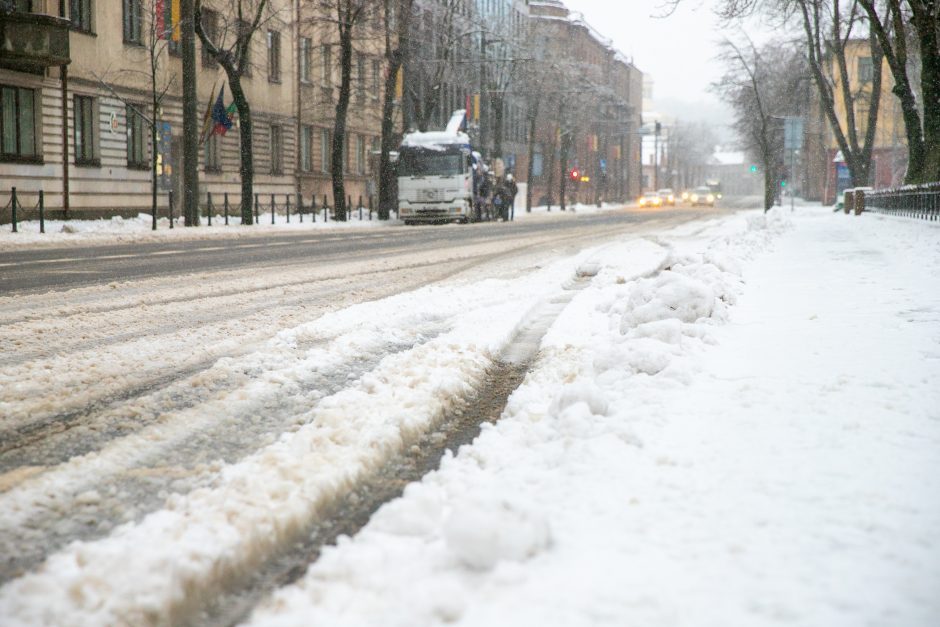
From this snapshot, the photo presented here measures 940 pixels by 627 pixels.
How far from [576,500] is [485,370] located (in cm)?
280

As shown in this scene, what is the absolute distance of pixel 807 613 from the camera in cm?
225

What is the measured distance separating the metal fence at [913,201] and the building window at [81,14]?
73.0 feet

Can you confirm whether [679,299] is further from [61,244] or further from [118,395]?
[61,244]

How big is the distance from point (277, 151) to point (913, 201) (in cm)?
2576

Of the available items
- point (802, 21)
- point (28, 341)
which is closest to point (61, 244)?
point (28, 341)

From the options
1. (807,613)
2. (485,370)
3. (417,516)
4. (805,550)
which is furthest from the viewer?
(485,370)

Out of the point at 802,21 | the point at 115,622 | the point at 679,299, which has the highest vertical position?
the point at 802,21

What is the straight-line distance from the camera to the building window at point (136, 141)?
30.7m

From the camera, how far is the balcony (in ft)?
80.5

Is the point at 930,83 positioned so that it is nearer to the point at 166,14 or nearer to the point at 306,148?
the point at 166,14

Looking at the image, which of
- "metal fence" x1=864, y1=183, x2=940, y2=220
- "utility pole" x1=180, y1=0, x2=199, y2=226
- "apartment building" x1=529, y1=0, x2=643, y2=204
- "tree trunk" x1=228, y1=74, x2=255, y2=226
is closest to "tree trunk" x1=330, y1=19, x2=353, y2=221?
"tree trunk" x1=228, y1=74, x2=255, y2=226

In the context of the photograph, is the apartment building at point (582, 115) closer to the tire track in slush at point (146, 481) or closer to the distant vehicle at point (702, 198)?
the distant vehicle at point (702, 198)

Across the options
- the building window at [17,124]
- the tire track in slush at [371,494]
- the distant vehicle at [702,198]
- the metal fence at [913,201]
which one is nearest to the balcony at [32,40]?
the building window at [17,124]

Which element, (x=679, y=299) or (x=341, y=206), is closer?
(x=679, y=299)
